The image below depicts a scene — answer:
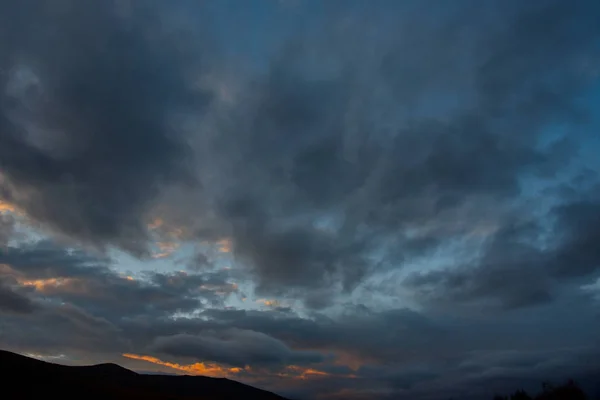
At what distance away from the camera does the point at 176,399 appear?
156750 mm

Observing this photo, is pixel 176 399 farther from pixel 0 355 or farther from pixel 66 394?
pixel 0 355

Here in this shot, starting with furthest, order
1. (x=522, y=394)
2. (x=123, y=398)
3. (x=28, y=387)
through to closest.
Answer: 1. (x=123, y=398)
2. (x=28, y=387)
3. (x=522, y=394)

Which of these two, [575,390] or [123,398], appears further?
[123,398]

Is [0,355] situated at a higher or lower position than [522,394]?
higher

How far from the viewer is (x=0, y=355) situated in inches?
4705

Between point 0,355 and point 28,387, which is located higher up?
point 0,355

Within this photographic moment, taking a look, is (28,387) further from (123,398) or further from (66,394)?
(123,398)

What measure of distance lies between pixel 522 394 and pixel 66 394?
10189cm

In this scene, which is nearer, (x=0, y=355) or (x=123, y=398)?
(x=0, y=355)

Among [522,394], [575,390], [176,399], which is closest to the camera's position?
[575,390]

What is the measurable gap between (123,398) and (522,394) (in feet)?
330

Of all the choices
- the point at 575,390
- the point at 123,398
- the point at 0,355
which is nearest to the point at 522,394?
the point at 575,390

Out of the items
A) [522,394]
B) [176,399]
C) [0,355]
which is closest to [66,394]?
[0,355]

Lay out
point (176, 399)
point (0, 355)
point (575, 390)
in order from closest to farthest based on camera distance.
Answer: point (575, 390), point (0, 355), point (176, 399)
